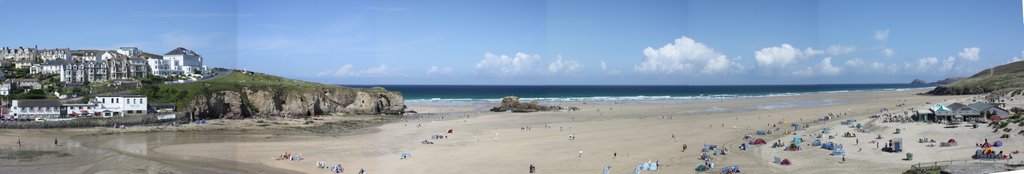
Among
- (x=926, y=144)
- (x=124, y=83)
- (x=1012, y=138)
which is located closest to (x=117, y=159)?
(x=124, y=83)

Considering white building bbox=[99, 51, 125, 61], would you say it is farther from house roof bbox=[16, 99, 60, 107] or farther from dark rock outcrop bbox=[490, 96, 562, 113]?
dark rock outcrop bbox=[490, 96, 562, 113]

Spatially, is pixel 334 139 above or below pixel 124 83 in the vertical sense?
below

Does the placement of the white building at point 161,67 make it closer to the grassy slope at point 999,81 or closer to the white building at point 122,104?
the white building at point 122,104

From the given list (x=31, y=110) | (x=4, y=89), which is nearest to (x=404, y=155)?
(x=31, y=110)

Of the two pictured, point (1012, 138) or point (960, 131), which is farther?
point (960, 131)

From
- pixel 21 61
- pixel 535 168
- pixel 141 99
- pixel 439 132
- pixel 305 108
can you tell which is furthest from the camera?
pixel 21 61

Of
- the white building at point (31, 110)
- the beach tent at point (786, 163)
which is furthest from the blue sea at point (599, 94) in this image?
the beach tent at point (786, 163)

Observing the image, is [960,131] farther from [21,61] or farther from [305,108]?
[21,61]

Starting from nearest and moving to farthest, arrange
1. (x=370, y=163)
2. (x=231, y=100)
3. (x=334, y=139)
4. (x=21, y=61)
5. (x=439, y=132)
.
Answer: (x=370, y=163), (x=334, y=139), (x=439, y=132), (x=231, y=100), (x=21, y=61)
